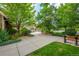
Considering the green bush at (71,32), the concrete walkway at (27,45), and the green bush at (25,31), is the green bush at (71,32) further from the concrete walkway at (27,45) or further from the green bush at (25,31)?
the green bush at (25,31)

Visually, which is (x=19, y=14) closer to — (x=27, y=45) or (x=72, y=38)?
(x=27, y=45)

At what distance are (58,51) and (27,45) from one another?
14.7 inches

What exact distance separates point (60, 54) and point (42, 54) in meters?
0.21

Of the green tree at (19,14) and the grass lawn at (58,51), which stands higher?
the green tree at (19,14)

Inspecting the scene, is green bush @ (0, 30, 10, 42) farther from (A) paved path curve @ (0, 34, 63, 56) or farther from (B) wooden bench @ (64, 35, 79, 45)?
(B) wooden bench @ (64, 35, 79, 45)

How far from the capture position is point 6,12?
→ 3.17m

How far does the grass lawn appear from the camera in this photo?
3.14m

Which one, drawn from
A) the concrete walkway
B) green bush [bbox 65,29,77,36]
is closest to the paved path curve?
the concrete walkway

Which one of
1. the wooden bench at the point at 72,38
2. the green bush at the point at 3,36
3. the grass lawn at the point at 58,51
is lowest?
the grass lawn at the point at 58,51

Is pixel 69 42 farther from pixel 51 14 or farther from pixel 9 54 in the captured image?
pixel 9 54

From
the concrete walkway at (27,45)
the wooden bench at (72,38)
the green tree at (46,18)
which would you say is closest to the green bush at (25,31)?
the concrete walkway at (27,45)

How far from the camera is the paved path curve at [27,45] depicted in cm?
313

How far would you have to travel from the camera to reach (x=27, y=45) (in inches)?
125

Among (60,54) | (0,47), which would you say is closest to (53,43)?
(60,54)
